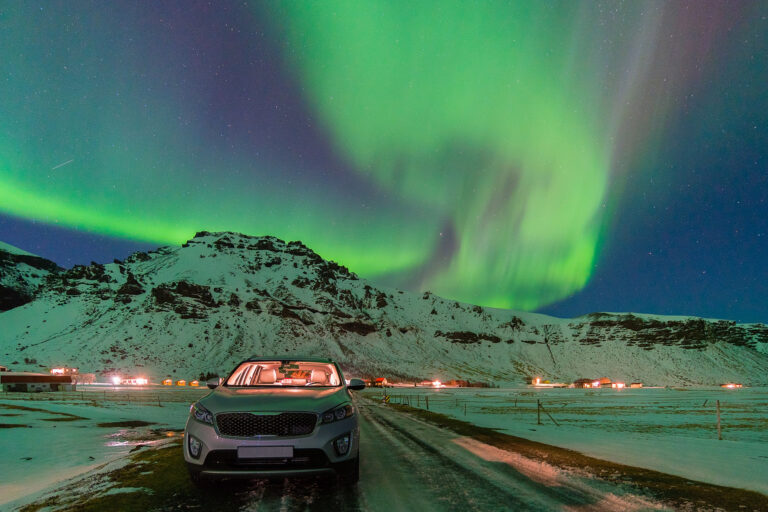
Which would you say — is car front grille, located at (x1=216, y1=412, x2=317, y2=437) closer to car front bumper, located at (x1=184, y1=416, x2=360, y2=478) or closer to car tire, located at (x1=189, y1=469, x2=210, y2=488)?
car front bumper, located at (x1=184, y1=416, x2=360, y2=478)

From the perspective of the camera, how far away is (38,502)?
6.71 metres

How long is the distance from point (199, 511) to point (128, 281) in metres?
177

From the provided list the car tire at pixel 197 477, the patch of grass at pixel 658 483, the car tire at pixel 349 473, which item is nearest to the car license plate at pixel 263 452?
the car tire at pixel 197 477

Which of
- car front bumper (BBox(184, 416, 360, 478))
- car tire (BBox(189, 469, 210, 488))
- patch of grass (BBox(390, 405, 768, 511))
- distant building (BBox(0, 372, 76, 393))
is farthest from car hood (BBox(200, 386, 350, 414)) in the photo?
distant building (BBox(0, 372, 76, 393))

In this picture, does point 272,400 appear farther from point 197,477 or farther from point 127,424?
point 127,424

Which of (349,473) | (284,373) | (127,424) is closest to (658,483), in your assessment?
(349,473)

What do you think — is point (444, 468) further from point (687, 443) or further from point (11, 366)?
point (11, 366)

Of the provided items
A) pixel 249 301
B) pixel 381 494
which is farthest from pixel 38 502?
pixel 249 301

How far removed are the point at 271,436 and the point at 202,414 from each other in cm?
113

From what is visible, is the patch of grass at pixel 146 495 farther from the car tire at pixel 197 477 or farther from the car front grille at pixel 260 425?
the car front grille at pixel 260 425

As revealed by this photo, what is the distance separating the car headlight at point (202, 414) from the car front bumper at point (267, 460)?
7 cm

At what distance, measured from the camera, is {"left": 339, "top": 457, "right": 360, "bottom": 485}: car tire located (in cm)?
651

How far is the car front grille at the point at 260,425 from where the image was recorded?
20.8ft

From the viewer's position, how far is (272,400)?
6754 millimetres
